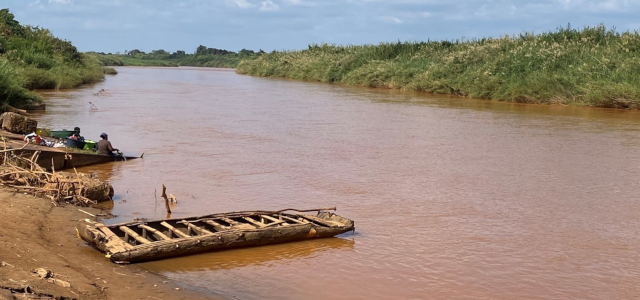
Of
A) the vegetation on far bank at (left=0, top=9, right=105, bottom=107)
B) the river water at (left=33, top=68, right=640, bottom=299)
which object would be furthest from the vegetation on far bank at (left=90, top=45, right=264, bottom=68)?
the river water at (left=33, top=68, right=640, bottom=299)

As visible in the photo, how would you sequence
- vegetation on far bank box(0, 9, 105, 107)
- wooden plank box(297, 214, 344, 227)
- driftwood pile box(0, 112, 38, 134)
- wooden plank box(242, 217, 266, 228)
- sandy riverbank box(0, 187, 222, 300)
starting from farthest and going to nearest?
vegetation on far bank box(0, 9, 105, 107) → driftwood pile box(0, 112, 38, 134) → wooden plank box(297, 214, 344, 227) → wooden plank box(242, 217, 266, 228) → sandy riverbank box(0, 187, 222, 300)

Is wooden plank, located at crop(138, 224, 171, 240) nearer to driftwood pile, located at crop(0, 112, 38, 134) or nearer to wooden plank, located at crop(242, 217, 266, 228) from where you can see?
wooden plank, located at crop(242, 217, 266, 228)

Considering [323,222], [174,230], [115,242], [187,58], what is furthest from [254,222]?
[187,58]

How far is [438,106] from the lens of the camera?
100ft

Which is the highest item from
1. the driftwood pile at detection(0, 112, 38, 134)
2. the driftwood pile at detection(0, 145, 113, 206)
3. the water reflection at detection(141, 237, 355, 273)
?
the driftwood pile at detection(0, 112, 38, 134)

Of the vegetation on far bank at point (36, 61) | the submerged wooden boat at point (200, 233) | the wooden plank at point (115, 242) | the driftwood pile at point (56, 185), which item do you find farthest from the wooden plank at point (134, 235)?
the vegetation on far bank at point (36, 61)

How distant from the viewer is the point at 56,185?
1009cm

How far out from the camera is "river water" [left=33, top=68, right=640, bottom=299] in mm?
8016

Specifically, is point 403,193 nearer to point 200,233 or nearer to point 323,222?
point 323,222

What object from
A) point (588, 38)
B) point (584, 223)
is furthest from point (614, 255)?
point (588, 38)

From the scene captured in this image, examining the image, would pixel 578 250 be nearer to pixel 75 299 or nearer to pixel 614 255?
pixel 614 255

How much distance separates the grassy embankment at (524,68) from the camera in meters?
28.8

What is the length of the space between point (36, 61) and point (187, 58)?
310 feet

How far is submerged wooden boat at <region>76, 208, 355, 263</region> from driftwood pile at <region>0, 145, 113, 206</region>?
123 cm
